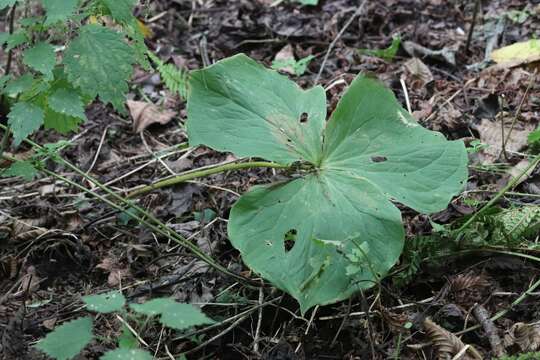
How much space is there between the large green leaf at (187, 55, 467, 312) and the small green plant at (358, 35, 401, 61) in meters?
1.61

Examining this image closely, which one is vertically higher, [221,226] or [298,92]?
[298,92]

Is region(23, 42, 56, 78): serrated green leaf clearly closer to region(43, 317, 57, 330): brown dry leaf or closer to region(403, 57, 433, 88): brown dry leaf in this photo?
region(43, 317, 57, 330): brown dry leaf

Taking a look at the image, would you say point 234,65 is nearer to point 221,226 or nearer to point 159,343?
point 221,226

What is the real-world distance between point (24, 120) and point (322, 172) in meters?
1.24

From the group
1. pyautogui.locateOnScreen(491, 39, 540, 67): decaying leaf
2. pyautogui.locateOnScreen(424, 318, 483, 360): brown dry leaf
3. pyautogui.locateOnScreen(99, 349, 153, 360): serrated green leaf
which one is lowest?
pyautogui.locateOnScreen(424, 318, 483, 360): brown dry leaf

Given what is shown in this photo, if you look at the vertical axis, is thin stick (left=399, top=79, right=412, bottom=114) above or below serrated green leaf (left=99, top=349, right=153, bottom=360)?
below

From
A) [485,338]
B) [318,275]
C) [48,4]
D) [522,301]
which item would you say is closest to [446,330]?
[485,338]

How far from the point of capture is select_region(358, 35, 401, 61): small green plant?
4082 mm

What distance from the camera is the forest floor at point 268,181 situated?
7.18ft

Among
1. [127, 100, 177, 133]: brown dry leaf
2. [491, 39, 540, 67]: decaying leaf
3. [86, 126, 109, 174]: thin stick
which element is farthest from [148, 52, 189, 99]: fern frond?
[491, 39, 540, 67]: decaying leaf

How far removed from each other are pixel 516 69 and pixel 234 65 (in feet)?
7.00

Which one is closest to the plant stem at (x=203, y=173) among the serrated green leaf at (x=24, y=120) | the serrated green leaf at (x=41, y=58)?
the serrated green leaf at (x=24, y=120)

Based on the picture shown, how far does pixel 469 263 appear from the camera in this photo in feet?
7.86

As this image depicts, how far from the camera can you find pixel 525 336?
6.66 feet
